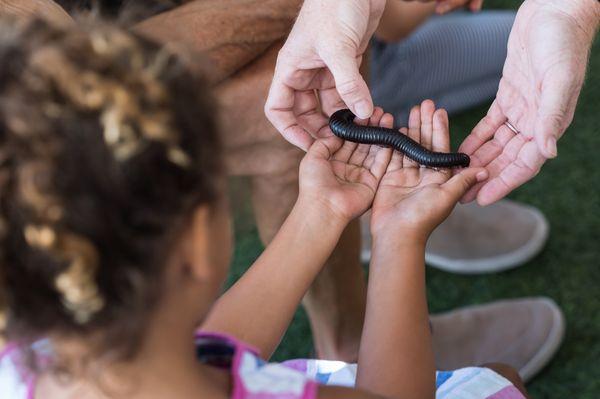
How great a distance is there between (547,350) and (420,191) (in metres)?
0.69

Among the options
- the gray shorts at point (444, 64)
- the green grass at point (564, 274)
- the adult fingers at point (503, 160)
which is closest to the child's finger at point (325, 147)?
the adult fingers at point (503, 160)

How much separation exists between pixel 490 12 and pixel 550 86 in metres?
1.48

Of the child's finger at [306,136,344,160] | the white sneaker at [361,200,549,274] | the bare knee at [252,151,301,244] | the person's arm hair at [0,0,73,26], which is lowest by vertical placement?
the white sneaker at [361,200,549,274]

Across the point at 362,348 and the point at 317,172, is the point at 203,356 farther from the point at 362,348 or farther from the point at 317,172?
the point at 317,172

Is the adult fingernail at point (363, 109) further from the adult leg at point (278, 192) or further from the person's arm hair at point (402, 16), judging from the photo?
the person's arm hair at point (402, 16)

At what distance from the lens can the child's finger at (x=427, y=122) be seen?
1329mm

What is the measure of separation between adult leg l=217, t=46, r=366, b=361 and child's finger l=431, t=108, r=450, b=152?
258 millimetres

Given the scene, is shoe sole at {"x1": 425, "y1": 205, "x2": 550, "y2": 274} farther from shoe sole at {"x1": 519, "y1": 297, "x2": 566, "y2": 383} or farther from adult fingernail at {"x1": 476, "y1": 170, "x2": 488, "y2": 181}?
adult fingernail at {"x1": 476, "y1": 170, "x2": 488, "y2": 181}

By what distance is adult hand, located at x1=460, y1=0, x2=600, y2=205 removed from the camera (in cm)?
118

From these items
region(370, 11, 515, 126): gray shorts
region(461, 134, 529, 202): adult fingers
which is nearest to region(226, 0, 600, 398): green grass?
region(370, 11, 515, 126): gray shorts

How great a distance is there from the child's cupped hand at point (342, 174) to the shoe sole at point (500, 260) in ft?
2.26

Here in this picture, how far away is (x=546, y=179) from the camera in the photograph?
7.00 feet

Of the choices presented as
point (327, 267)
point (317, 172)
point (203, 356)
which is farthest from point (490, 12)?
point (203, 356)

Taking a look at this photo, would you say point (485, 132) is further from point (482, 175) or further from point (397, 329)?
point (397, 329)
